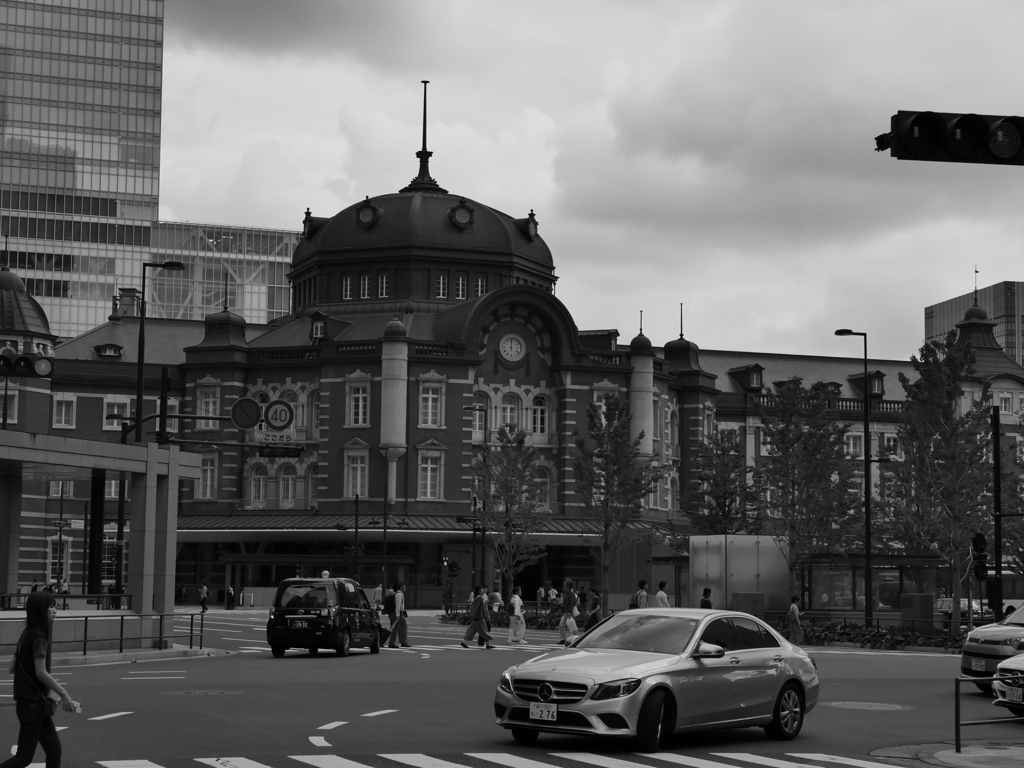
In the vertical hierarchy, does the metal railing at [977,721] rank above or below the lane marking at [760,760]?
above

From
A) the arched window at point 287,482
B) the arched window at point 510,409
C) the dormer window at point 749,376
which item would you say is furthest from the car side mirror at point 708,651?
the dormer window at point 749,376

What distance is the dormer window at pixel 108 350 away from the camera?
282 feet

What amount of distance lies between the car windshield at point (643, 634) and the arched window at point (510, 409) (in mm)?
63742

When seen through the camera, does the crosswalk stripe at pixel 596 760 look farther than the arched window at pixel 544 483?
No

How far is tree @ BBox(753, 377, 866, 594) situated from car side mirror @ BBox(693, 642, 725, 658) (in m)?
40.7

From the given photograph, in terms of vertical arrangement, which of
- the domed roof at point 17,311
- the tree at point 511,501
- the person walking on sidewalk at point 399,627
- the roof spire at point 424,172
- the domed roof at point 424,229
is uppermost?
the roof spire at point 424,172

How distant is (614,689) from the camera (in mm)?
15422

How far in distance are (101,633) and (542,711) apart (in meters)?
18.4

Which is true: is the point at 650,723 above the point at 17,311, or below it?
below

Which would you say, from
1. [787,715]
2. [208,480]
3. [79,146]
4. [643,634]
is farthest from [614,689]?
[79,146]

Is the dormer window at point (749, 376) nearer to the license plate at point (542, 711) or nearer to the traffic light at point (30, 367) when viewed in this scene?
the traffic light at point (30, 367)

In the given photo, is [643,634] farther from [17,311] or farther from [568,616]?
[17,311]

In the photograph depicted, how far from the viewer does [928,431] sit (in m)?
51.3

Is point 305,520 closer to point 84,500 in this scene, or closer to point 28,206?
point 84,500
